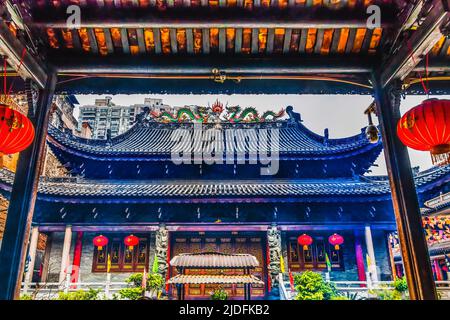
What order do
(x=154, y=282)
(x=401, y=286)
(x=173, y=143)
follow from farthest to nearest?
(x=173, y=143), (x=154, y=282), (x=401, y=286)

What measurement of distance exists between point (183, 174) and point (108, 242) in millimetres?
3594

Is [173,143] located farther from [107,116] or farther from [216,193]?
[107,116]

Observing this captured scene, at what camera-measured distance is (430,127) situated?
3.14m

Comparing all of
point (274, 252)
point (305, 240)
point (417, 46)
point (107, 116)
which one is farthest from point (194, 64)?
point (107, 116)

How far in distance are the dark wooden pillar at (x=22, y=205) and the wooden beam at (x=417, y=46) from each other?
12.6ft

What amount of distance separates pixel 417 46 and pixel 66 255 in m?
10.4

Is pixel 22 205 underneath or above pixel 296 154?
underneath

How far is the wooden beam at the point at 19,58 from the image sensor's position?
2.87 m

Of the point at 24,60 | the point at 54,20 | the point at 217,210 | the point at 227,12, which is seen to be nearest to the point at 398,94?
the point at 227,12

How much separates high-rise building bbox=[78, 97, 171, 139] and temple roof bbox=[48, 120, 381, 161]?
2723 cm

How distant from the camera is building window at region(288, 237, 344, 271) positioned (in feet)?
33.9

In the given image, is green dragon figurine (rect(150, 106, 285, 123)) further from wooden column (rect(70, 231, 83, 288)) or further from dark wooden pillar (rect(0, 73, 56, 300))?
dark wooden pillar (rect(0, 73, 56, 300))

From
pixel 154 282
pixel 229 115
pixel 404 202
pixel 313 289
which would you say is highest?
pixel 229 115
